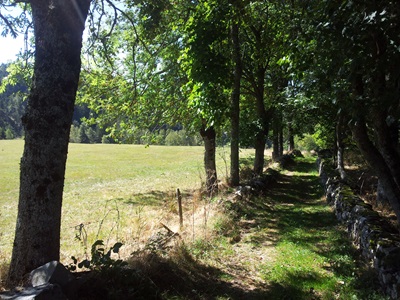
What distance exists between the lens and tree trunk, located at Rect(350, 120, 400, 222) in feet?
19.4

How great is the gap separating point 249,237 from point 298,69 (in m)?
4.44

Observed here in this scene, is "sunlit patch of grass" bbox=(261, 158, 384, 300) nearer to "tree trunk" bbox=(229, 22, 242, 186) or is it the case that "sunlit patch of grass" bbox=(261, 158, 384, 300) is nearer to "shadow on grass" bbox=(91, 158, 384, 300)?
"shadow on grass" bbox=(91, 158, 384, 300)

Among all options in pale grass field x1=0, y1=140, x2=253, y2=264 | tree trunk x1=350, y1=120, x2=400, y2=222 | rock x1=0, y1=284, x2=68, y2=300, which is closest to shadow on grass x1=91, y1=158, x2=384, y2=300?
rock x1=0, y1=284, x2=68, y2=300

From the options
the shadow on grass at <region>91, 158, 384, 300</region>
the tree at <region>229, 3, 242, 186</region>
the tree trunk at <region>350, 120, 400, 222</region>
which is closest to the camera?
the shadow on grass at <region>91, 158, 384, 300</region>

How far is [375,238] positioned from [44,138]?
5.99 meters

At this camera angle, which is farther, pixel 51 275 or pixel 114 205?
pixel 114 205

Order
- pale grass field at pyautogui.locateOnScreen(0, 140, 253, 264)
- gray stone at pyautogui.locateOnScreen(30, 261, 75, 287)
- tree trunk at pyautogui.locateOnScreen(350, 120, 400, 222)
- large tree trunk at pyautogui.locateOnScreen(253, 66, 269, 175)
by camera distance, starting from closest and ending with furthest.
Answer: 1. gray stone at pyautogui.locateOnScreen(30, 261, 75, 287)
2. tree trunk at pyautogui.locateOnScreen(350, 120, 400, 222)
3. pale grass field at pyautogui.locateOnScreen(0, 140, 253, 264)
4. large tree trunk at pyautogui.locateOnScreen(253, 66, 269, 175)

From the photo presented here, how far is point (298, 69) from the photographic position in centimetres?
606

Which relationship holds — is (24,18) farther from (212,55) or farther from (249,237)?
(249,237)

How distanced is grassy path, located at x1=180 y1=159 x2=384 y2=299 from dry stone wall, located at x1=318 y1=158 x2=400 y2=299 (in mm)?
246

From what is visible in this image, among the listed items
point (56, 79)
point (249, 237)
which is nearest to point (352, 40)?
point (56, 79)

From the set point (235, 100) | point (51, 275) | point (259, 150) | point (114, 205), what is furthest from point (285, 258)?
point (114, 205)

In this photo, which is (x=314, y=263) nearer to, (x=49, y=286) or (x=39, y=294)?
(x=49, y=286)

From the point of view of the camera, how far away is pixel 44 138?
13.5 ft
